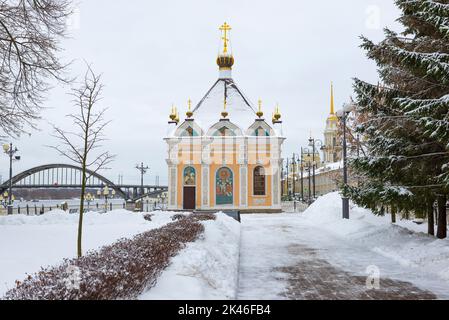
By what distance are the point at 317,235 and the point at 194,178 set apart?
2319 cm

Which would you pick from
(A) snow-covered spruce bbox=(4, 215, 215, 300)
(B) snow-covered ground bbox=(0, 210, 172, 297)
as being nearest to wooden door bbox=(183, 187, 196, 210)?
(B) snow-covered ground bbox=(0, 210, 172, 297)

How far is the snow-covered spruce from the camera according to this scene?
179 inches

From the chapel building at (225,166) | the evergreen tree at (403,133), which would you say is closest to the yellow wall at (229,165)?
the chapel building at (225,166)

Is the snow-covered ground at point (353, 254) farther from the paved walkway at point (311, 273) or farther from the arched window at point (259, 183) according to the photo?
the arched window at point (259, 183)

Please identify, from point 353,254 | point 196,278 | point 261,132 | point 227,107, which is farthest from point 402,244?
point 227,107

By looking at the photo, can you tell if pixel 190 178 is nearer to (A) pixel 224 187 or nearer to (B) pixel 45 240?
(A) pixel 224 187

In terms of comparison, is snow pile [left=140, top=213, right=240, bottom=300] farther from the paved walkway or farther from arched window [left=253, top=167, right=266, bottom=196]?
arched window [left=253, top=167, right=266, bottom=196]

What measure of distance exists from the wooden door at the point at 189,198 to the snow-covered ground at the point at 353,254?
21.0 meters

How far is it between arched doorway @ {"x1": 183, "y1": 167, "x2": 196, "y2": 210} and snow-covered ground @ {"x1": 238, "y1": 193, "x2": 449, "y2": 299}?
21.1 m

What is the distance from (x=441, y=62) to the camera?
9.28 m

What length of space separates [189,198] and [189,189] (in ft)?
Answer: 2.84

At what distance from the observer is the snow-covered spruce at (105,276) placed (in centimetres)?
454
